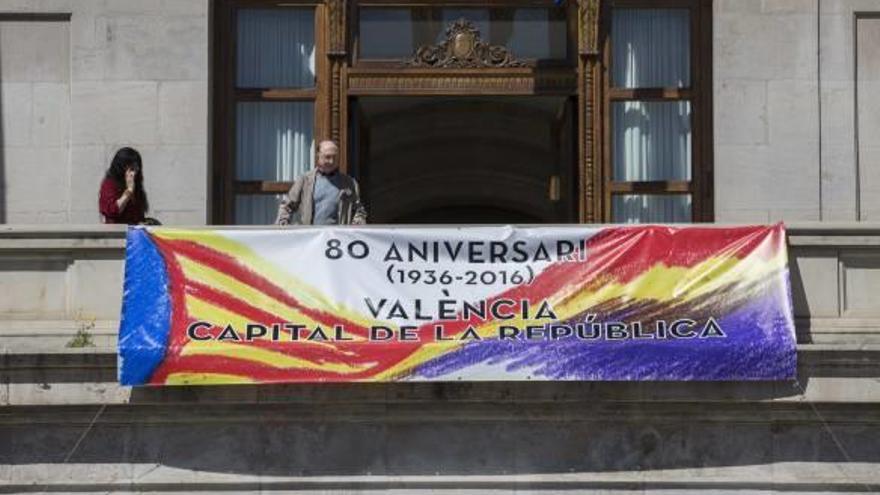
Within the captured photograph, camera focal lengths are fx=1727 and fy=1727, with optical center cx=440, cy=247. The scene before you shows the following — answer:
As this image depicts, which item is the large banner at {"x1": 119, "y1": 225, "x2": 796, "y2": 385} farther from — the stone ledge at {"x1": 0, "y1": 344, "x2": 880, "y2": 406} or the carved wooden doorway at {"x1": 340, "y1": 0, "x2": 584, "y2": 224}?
the carved wooden doorway at {"x1": 340, "y1": 0, "x2": 584, "y2": 224}

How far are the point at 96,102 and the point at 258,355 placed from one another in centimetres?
382

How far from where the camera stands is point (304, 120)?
57.6 feet

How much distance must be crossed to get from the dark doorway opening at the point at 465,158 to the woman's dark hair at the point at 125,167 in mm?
2653

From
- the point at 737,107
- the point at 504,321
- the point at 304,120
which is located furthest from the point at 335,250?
the point at 737,107

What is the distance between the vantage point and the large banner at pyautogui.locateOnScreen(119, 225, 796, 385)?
1433 centimetres

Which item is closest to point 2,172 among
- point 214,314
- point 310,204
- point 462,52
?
point 310,204

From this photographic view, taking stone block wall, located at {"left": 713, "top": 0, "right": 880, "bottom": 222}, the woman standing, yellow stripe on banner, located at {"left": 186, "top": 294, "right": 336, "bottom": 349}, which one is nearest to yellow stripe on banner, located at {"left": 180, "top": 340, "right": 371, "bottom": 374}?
yellow stripe on banner, located at {"left": 186, "top": 294, "right": 336, "bottom": 349}

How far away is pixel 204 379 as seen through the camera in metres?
14.3

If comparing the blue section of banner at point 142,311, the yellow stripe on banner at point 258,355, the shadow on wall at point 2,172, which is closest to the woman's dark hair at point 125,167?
the blue section of banner at point 142,311

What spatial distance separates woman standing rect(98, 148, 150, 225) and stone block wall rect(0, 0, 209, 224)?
3.67 feet

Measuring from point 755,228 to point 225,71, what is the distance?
579 centimetres

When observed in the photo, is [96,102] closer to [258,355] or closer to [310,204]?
[310,204]

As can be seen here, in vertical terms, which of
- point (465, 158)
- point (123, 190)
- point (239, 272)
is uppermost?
point (465, 158)

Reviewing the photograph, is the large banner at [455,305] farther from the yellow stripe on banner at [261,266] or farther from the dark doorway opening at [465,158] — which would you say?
the dark doorway opening at [465,158]
